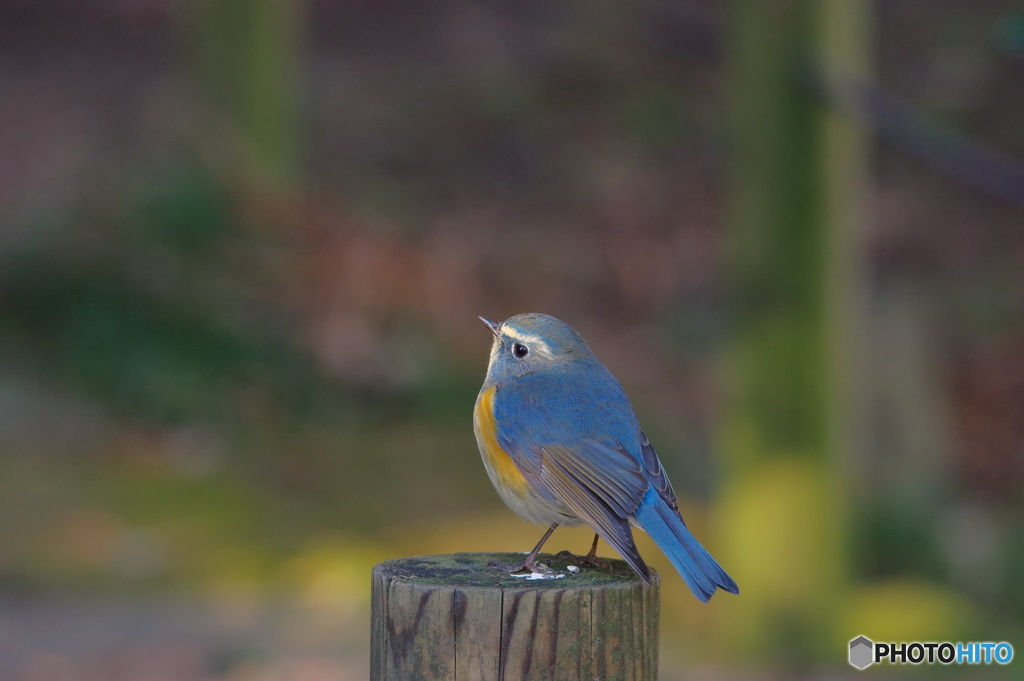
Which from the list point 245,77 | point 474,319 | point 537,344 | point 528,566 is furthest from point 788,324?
point 245,77

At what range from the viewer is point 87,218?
8664 millimetres

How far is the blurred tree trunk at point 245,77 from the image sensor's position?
9.51 meters

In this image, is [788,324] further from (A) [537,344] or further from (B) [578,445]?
(B) [578,445]

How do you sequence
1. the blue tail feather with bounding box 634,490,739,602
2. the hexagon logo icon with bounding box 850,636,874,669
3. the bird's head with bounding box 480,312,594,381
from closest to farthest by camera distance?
the blue tail feather with bounding box 634,490,739,602 → the bird's head with bounding box 480,312,594,381 → the hexagon logo icon with bounding box 850,636,874,669

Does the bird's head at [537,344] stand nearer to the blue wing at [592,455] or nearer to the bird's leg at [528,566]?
the blue wing at [592,455]

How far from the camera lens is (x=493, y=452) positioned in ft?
10.8

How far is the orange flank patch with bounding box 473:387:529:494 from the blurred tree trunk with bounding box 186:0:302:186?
6.37 meters

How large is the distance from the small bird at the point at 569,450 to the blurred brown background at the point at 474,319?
1.78 metres

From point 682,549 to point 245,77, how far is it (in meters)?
7.56

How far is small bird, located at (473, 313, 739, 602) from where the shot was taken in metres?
2.97

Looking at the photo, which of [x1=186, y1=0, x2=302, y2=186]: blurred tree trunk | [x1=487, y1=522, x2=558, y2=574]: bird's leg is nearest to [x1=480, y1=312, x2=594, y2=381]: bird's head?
[x1=487, y1=522, x2=558, y2=574]: bird's leg

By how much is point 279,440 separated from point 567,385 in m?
4.81

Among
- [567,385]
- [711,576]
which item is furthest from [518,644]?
[567,385]

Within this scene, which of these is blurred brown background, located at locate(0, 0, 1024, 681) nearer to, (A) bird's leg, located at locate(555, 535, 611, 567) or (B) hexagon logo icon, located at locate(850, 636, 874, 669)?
(B) hexagon logo icon, located at locate(850, 636, 874, 669)
